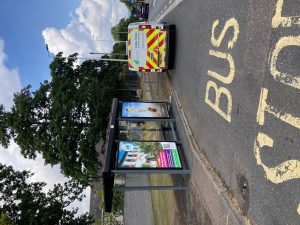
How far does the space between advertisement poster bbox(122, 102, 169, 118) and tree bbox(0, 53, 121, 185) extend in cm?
596

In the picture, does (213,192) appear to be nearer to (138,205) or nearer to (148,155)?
(148,155)

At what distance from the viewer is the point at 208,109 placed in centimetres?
825

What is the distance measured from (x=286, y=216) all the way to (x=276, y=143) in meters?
1.06

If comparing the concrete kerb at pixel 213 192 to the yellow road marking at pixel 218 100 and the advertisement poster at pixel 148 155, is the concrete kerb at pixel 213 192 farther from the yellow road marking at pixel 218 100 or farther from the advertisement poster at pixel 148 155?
the yellow road marking at pixel 218 100

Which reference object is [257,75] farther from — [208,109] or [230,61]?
[208,109]

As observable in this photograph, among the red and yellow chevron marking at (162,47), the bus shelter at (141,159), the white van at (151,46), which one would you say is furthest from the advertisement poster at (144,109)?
the red and yellow chevron marking at (162,47)

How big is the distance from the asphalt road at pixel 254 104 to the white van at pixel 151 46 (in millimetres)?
3646

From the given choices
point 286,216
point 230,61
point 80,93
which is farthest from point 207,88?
point 80,93

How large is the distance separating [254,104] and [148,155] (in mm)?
4112

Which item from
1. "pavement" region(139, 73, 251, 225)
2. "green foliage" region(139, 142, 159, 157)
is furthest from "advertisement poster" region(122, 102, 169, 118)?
"green foliage" region(139, 142, 159, 157)

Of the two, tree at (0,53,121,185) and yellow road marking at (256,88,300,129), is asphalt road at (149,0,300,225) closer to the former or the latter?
yellow road marking at (256,88,300,129)

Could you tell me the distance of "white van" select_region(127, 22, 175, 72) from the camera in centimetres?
1236

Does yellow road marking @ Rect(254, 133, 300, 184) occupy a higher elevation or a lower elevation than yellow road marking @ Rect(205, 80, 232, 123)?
lower

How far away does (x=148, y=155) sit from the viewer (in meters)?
9.25
